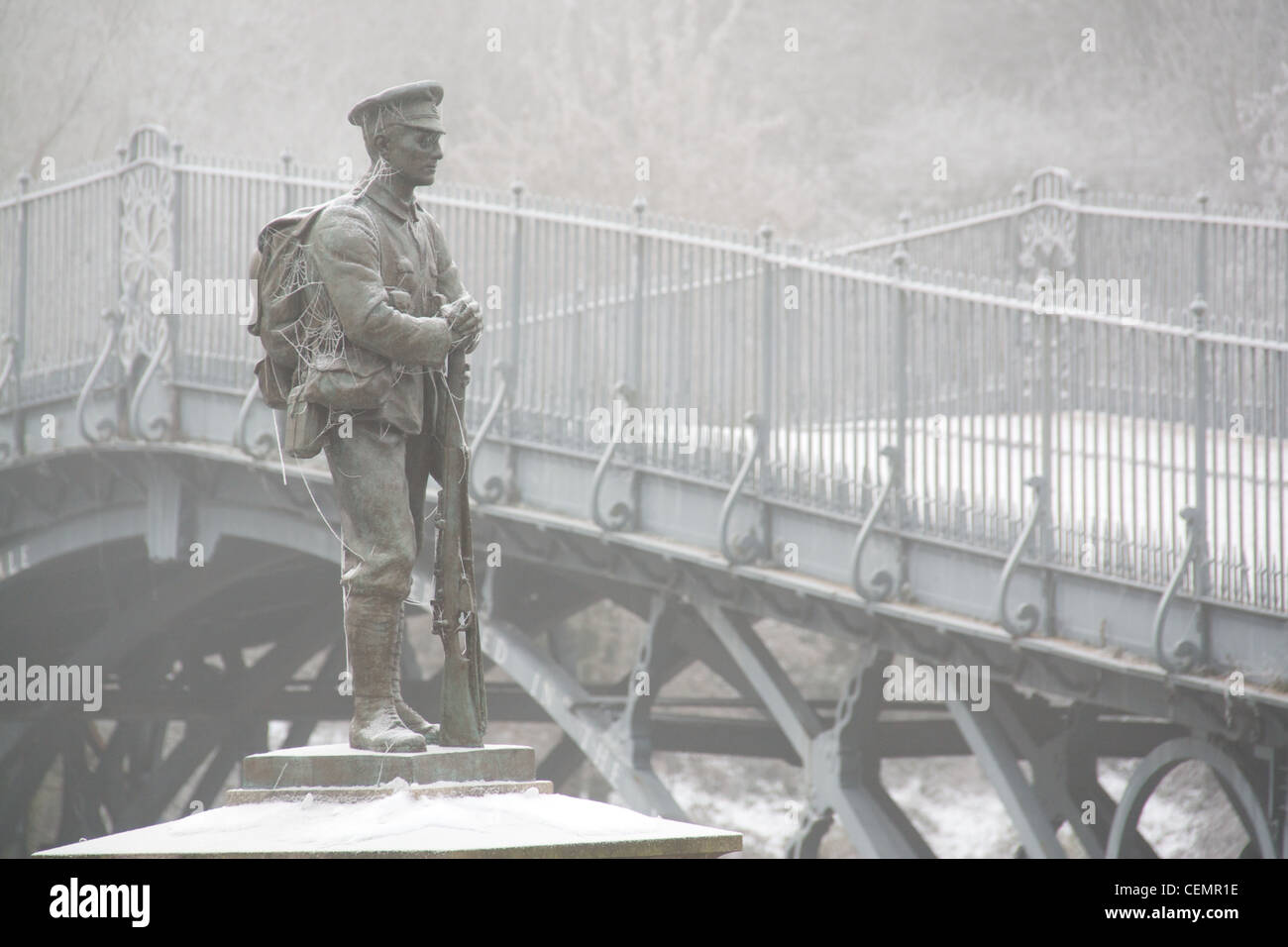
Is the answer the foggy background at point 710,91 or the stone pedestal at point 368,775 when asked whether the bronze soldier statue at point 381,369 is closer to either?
the stone pedestal at point 368,775

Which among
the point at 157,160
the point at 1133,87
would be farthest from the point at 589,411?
the point at 1133,87

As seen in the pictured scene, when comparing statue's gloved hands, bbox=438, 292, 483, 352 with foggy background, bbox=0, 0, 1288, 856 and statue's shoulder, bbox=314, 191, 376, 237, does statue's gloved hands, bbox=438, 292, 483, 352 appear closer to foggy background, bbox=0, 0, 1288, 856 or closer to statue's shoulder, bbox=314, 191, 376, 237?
statue's shoulder, bbox=314, 191, 376, 237

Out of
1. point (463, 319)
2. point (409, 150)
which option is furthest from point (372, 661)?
point (409, 150)

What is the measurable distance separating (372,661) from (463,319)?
1173mm

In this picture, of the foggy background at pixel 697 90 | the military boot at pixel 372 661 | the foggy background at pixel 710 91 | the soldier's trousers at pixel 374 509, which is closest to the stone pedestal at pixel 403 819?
the military boot at pixel 372 661

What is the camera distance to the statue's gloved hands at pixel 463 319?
669cm

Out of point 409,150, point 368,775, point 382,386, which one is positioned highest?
point 409,150

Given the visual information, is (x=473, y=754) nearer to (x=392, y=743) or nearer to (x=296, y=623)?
(x=392, y=743)

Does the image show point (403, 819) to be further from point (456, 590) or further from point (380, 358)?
point (380, 358)

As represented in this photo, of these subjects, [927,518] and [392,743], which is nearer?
[392,743]

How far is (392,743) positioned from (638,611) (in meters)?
9.97

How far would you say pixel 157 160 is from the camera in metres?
17.7

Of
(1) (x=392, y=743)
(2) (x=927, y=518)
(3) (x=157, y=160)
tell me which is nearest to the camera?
(1) (x=392, y=743)

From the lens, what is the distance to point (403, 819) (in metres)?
6.05
